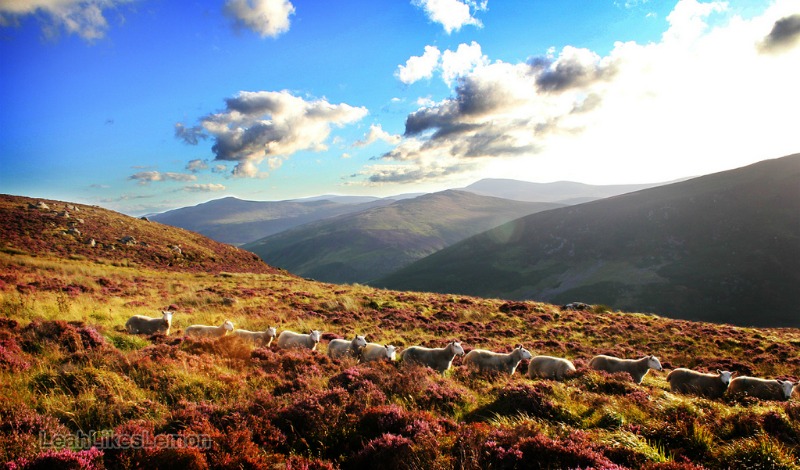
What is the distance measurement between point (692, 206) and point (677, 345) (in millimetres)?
128295

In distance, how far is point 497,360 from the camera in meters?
13.3

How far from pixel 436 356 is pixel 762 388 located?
1141 centimetres

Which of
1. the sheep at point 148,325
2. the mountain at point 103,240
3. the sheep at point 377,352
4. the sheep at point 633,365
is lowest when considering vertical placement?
the sheep at point 633,365

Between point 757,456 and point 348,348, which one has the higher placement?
point 757,456

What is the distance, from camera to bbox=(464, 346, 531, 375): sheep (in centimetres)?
1299

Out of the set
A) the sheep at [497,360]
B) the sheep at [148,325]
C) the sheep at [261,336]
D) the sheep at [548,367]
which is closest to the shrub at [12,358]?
the sheep at [148,325]

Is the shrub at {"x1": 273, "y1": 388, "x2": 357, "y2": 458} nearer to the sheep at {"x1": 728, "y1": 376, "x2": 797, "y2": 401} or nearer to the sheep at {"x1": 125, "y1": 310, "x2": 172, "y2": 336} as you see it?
the sheep at {"x1": 125, "y1": 310, "x2": 172, "y2": 336}

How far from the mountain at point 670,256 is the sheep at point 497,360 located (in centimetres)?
9049

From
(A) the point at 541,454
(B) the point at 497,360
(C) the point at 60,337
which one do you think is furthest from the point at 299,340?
(A) the point at 541,454

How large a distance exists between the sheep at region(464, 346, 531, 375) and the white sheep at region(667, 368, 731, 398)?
5402 mm

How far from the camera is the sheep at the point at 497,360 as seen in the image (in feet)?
42.6

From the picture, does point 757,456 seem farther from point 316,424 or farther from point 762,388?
point 762,388

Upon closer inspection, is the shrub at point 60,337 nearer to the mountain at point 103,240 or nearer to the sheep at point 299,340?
the sheep at point 299,340

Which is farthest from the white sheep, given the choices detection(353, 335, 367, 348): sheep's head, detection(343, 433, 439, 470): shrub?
detection(343, 433, 439, 470): shrub
